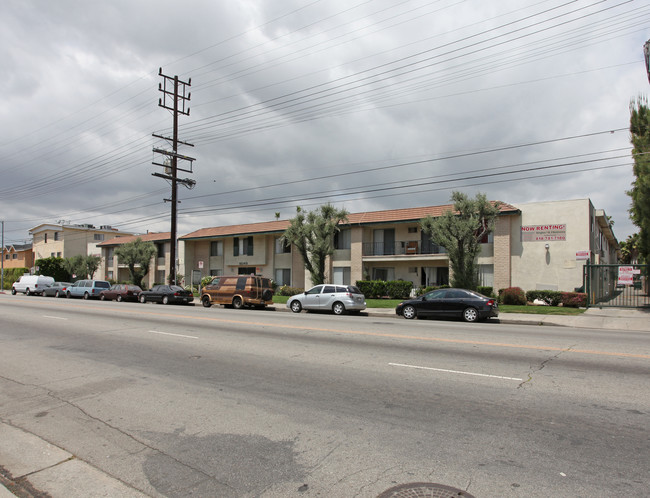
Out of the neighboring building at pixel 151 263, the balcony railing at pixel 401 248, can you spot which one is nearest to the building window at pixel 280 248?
the balcony railing at pixel 401 248

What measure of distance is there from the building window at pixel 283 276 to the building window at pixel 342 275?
17.3ft

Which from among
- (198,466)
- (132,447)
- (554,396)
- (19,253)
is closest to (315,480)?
(198,466)

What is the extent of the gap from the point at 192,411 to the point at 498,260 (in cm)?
2432

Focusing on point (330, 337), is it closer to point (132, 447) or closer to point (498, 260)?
point (132, 447)

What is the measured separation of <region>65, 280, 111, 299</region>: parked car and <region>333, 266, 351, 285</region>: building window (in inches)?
706

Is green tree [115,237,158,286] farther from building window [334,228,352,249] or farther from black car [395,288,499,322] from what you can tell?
black car [395,288,499,322]

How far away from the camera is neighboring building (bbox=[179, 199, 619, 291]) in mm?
24922

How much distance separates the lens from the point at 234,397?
585cm

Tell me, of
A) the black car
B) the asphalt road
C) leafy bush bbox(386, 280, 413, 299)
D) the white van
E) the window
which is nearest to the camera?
the asphalt road

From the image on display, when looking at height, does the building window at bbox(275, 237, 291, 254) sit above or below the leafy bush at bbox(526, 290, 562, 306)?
above

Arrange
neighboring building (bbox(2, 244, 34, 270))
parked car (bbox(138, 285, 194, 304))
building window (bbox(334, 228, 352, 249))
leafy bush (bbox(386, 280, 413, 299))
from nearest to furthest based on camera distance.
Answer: parked car (bbox(138, 285, 194, 304)) → leafy bush (bbox(386, 280, 413, 299)) → building window (bbox(334, 228, 352, 249)) → neighboring building (bbox(2, 244, 34, 270))

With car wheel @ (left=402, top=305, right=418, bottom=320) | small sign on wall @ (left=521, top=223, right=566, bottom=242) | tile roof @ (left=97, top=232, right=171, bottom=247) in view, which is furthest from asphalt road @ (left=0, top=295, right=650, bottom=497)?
tile roof @ (left=97, top=232, right=171, bottom=247)

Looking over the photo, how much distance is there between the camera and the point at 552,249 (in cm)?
2519

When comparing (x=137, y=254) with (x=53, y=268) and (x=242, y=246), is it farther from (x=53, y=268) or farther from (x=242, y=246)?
(x=53, y=268)
